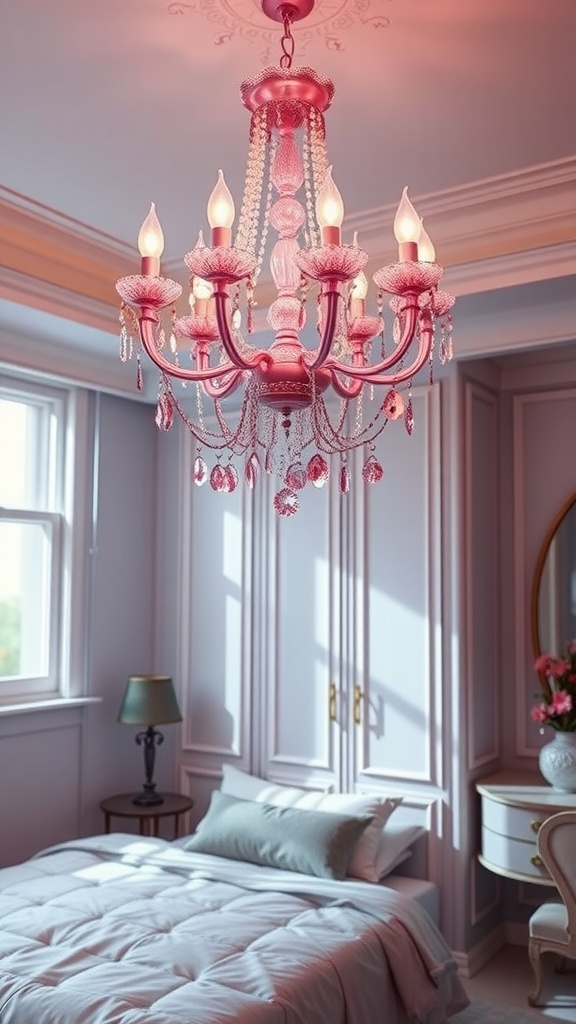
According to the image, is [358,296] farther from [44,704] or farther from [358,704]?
[44,704]

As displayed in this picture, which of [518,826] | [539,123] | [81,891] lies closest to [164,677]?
[81,891]

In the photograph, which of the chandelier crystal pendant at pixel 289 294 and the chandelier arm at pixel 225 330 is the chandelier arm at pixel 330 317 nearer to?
the chandelier crystal pendant at pixel 289 294

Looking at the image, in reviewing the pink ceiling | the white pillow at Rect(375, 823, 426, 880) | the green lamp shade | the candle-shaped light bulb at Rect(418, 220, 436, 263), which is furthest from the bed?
the pink ceiling

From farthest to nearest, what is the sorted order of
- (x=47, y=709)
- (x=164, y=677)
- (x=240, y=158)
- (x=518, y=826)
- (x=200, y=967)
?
(x=164, y=677), (x=47, y=709), (x=518, y=826), (x=240, y=158), (x=200, y=967)

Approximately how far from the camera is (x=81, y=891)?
3.12 metres

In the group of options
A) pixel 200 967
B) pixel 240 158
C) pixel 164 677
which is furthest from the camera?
pixel 164 677

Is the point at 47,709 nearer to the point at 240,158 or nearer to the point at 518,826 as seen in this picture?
the point at 518,826

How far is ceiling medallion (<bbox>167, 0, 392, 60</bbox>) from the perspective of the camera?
7.07 feet

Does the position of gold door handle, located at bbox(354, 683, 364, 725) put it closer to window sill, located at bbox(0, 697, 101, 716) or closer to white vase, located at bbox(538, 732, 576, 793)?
white vase, located at bbox(538, 732, 576, 793)

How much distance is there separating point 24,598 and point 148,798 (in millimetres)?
1050

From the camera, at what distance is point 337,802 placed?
3.67 m

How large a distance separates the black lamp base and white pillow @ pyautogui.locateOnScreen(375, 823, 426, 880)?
1.08m

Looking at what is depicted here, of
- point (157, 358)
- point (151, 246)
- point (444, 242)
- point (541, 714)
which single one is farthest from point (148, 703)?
point (151, 246)

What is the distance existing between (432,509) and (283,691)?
1.09 metres
